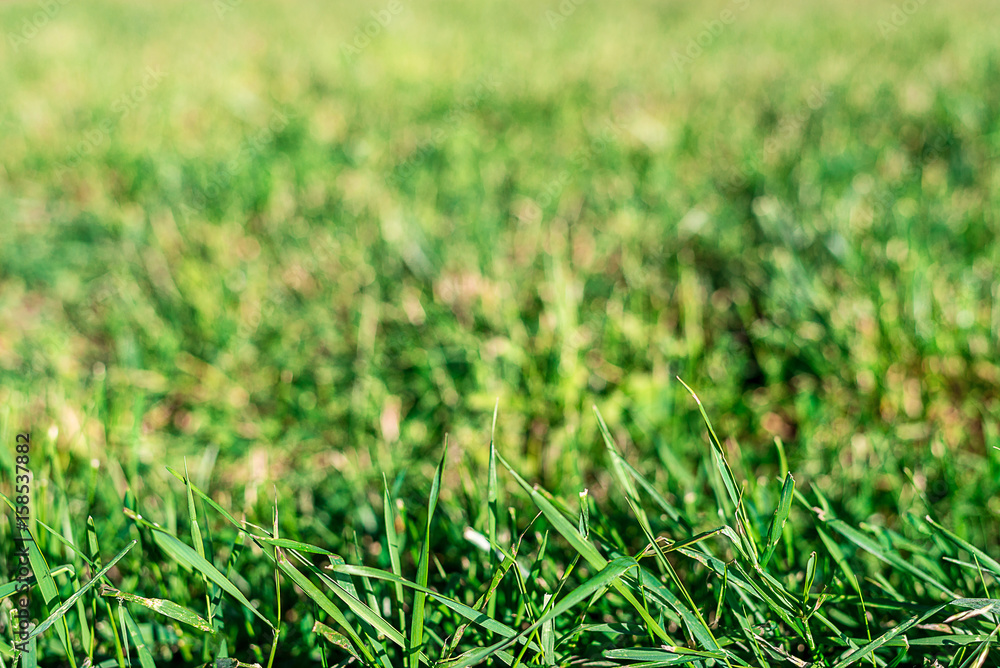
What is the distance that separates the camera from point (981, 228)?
70.6 inches

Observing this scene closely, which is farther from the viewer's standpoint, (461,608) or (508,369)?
(508,369)

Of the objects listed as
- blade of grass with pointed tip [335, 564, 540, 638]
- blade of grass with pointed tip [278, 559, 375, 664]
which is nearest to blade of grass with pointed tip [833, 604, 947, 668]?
blade of grass with pointed tip [335, 564, 540, 638]

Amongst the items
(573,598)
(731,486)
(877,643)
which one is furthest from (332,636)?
(877,643)

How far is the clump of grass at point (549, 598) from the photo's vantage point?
0.78m

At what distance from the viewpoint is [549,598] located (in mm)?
795

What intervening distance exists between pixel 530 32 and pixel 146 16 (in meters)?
3.39

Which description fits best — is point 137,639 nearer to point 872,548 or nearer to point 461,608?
point 461,608

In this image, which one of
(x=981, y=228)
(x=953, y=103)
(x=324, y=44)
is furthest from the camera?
(x=324, y=44)

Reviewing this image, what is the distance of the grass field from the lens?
33.6 inches

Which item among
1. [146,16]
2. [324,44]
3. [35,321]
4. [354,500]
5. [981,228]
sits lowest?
[354,500]

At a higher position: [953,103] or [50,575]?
[953,103]

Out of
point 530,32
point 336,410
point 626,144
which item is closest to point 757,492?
point 336,410

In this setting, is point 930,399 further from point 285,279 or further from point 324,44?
point 324,44

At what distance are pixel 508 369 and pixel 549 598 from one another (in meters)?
0.76
